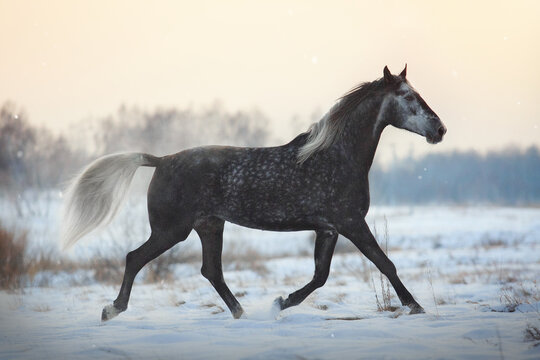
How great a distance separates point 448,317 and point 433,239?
17242mm

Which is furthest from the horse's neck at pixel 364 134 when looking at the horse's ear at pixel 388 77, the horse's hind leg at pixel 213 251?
the horse's hind leg at pixel 213 251

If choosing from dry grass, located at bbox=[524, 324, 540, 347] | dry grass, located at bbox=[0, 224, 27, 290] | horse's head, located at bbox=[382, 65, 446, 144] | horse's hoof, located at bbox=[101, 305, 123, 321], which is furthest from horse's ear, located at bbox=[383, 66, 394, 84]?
dry grass, located at bbox=[0, 224, 27, 290]

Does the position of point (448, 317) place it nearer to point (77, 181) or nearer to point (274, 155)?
point (274, 155)

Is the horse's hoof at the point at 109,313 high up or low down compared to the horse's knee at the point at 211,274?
down

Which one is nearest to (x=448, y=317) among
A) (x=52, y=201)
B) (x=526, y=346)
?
(x=526, y=346)

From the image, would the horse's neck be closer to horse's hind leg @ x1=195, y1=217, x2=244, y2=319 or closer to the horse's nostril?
the horse's nostril

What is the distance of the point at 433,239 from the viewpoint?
70.2ft

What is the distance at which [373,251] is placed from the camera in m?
4.86

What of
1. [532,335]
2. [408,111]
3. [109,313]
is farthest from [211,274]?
[532,335]

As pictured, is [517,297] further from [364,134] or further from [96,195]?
[96,195]

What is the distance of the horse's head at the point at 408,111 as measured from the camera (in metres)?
5.09

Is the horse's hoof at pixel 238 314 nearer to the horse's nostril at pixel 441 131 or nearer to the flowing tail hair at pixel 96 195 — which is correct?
the flowing tail hair at pixel 96 195

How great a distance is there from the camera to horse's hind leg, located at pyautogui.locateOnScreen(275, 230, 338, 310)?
202 inches

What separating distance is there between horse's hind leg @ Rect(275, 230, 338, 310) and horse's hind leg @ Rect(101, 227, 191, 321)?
1.10 metres
